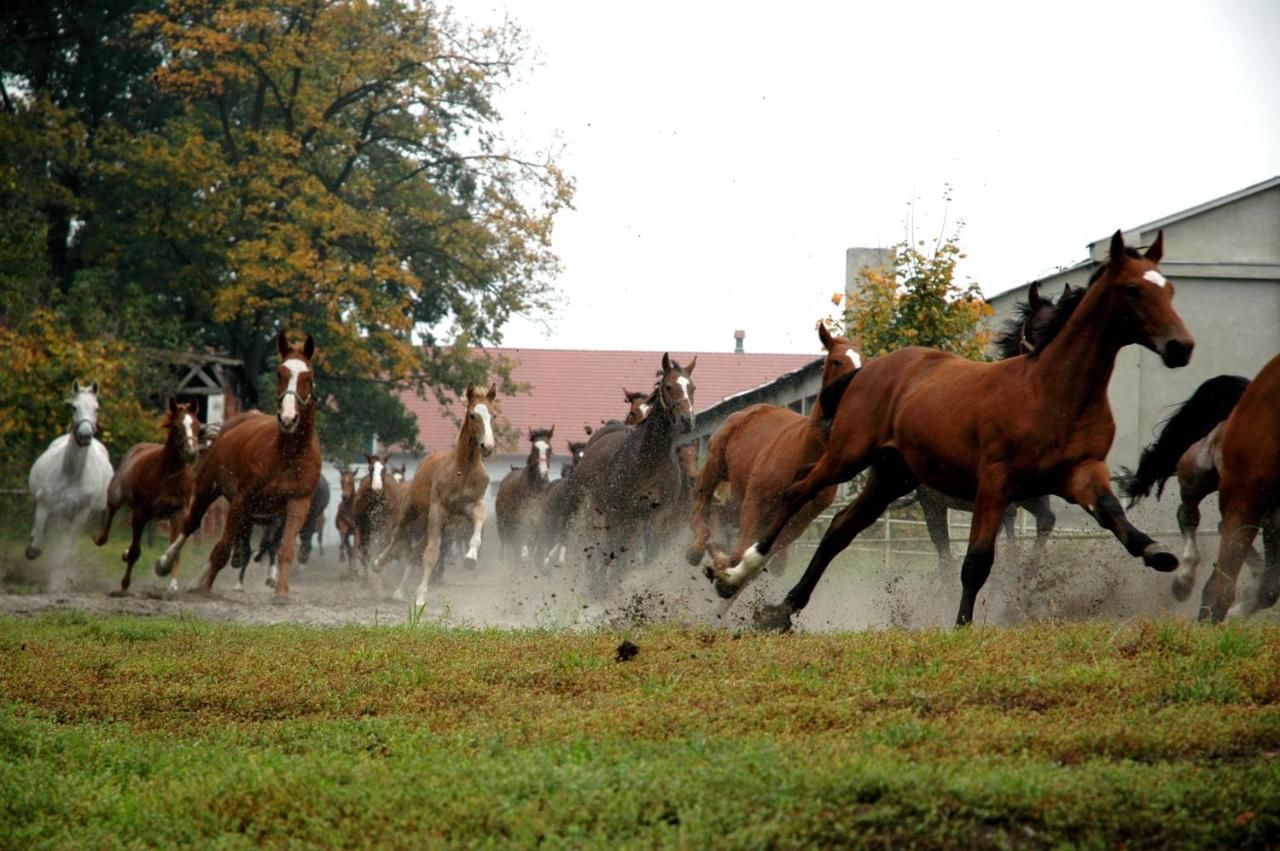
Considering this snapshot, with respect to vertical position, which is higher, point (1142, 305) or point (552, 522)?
point (1142, 305)

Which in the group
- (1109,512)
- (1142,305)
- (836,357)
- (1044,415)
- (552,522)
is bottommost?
(552,522)

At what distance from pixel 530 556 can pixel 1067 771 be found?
22291mm

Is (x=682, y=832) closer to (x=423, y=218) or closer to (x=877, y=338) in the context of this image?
(x=877, y=338)

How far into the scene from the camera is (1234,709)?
6336 millimetres

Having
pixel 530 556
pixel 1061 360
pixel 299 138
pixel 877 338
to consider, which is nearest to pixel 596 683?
pixel 1061 360

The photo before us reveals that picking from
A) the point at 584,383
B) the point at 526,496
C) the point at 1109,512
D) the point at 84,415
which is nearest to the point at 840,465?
the point at 1109,512

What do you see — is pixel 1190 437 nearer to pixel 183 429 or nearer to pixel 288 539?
pixel 288 539

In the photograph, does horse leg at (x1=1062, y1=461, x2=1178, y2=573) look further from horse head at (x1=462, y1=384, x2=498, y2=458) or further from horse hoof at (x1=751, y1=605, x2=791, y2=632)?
horse head at (x1=462, y1=384, x2=498, y2=458)

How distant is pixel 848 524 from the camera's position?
10.5 meters

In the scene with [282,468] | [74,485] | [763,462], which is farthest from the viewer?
[74,485]

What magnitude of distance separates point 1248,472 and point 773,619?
9.70 feet

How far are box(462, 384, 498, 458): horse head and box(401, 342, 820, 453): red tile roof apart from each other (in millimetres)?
42377

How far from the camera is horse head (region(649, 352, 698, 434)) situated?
1631 centimetres

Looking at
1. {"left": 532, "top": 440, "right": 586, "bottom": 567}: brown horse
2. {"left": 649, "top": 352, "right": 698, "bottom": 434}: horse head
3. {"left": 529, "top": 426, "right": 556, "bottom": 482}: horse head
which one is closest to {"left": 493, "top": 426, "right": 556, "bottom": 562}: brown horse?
{"left": 529, "top": 426, "right": 556, "bottom": 482}: horse head
